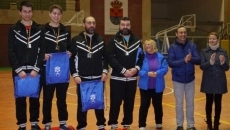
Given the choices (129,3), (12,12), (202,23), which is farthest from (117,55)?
(202,23)

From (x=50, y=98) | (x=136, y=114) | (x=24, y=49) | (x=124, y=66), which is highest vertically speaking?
(x=24, y=49)

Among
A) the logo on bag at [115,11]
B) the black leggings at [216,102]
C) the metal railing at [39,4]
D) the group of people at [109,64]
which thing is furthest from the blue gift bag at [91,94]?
the logo on bag at [115,11]

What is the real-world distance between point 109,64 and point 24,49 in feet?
4.84

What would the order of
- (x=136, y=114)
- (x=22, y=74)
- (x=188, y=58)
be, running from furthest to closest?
(x=136, y=114) < (x=188, y=58) < (x=22, y=74)

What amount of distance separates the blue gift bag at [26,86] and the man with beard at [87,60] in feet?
2.19

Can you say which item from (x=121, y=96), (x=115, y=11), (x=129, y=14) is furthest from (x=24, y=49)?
(x=129, y=14)

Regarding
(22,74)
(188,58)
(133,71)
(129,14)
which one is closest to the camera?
(22,74)

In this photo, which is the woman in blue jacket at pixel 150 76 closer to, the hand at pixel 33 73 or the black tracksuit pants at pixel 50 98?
the black tracksuit pants at pixel 50 98

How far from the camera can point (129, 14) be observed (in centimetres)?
2519

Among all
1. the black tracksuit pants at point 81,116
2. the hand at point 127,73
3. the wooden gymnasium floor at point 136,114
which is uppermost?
the hand at point 127,73

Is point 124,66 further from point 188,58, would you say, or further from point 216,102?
point 216,102

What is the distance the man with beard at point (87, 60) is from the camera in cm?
543

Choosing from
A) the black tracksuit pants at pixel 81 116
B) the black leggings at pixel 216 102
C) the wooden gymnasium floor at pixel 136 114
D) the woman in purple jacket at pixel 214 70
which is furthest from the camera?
the wooden gymnasium floor at pixel 136 114

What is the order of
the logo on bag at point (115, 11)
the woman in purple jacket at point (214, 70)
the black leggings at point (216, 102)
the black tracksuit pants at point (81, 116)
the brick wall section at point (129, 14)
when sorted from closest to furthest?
the black tracksuit pants at point (81, 116)
the woman in purple jacket at point (214, 70)
the black leggings at point (216, 102)
the brick wall section at point (129, 14)
the logo on bag at point (115, 11)
